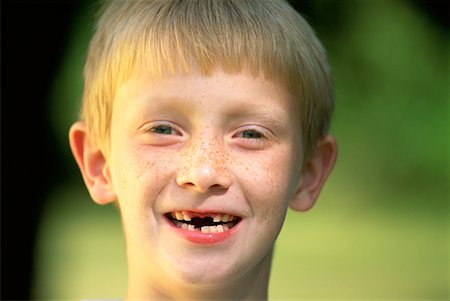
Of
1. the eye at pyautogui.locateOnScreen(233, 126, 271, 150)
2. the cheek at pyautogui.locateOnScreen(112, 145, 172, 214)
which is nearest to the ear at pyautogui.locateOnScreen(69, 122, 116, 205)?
the cheek at pyautogui.locateOnScreen(112, 145, 172, 214)

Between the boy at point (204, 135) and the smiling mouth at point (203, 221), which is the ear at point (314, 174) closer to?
the boy at point (204, 135)

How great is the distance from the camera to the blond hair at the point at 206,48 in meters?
2.48

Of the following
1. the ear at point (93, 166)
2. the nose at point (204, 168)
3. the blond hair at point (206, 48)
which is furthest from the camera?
the ear at point (93, 166)

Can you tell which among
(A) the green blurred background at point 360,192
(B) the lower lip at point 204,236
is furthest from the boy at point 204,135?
(A) the green blurred background at point 360,192

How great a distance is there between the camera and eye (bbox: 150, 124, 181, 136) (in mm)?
2461

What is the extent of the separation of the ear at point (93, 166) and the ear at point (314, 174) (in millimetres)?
575

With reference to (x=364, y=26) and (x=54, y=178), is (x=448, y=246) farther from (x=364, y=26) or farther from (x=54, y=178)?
(x=54, y=178)

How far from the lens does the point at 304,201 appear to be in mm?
2775

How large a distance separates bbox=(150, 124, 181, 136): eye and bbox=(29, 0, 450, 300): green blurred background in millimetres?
2222

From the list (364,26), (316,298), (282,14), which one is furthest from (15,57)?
(316,298)

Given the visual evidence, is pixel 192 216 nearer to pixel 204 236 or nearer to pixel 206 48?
pixel 204 236

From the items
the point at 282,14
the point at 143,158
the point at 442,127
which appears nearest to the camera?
the point at 143,158

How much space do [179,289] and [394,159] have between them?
367 centimetres

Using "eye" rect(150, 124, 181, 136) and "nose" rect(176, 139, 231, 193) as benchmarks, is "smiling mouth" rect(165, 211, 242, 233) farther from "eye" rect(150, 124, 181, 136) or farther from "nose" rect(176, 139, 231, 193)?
"eye" rect(150, 124, 181, 136)
